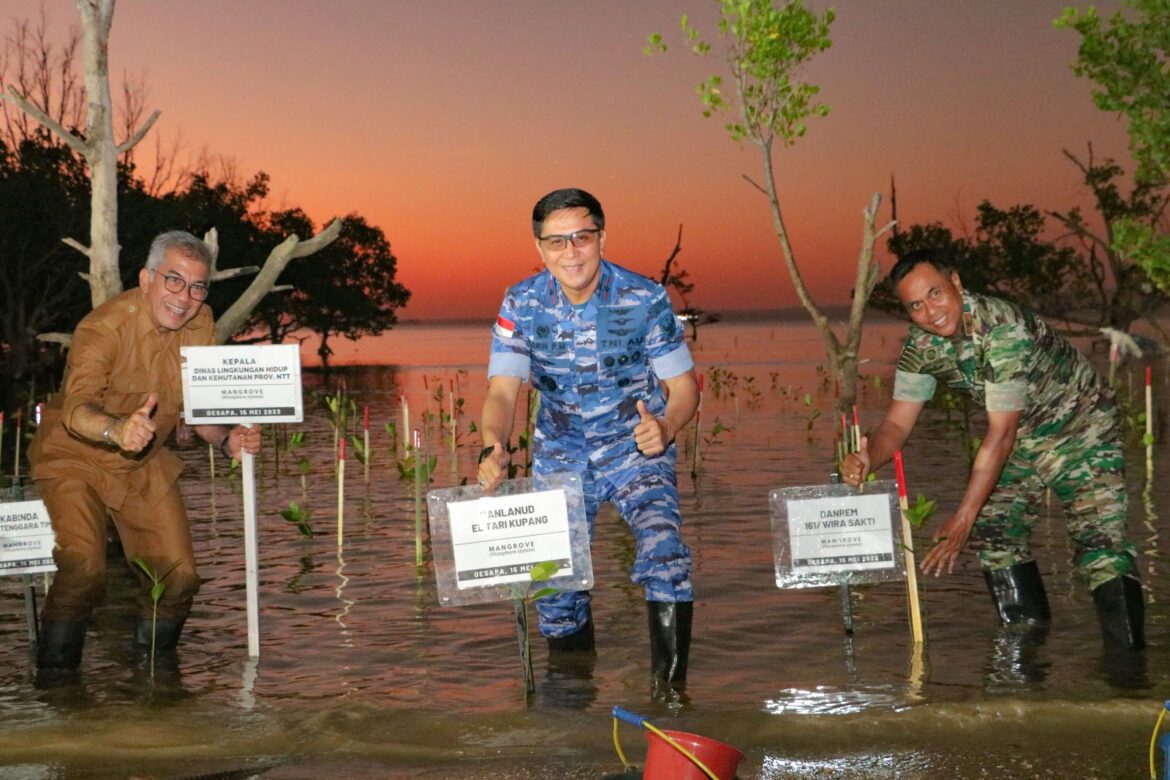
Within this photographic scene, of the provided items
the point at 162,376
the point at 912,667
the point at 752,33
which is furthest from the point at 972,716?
the point at 752,33

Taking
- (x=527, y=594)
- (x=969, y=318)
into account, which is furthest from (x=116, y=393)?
(x=969, y=318)

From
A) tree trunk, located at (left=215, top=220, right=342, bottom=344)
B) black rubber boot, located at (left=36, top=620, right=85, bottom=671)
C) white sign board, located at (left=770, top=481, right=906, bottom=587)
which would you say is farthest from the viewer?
tree trunk, located at (left=215, top=220, right=342, bottom=344)

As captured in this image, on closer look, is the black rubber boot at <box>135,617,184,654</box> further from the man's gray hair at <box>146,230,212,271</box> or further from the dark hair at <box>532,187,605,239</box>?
the dark hair at <box>532,187,605,239</box>

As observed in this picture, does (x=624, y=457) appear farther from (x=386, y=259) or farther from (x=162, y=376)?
(x=386, y=259)

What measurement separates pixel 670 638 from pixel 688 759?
212 centimetres

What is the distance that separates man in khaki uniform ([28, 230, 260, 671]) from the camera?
6664mm

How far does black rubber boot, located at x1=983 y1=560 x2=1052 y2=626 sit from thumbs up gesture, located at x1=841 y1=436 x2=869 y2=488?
145cm

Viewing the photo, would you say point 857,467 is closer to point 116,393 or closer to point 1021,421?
point 1021,421

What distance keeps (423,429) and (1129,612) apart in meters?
18.1

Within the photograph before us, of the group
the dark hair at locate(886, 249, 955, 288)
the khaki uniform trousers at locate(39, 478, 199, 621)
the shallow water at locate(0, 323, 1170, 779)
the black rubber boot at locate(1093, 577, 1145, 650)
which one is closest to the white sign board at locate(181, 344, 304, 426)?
the khaki uniform trousers at locate(39, 478, 199, 621)

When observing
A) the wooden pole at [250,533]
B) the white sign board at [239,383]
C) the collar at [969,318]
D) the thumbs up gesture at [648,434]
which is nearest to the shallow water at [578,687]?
the wooden pole at [250,533]

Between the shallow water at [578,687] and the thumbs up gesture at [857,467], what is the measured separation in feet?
3.23

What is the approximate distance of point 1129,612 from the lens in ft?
22.3

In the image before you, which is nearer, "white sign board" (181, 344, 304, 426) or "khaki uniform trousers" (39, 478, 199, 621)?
"white sign board" (181, 344, 304, 426)
